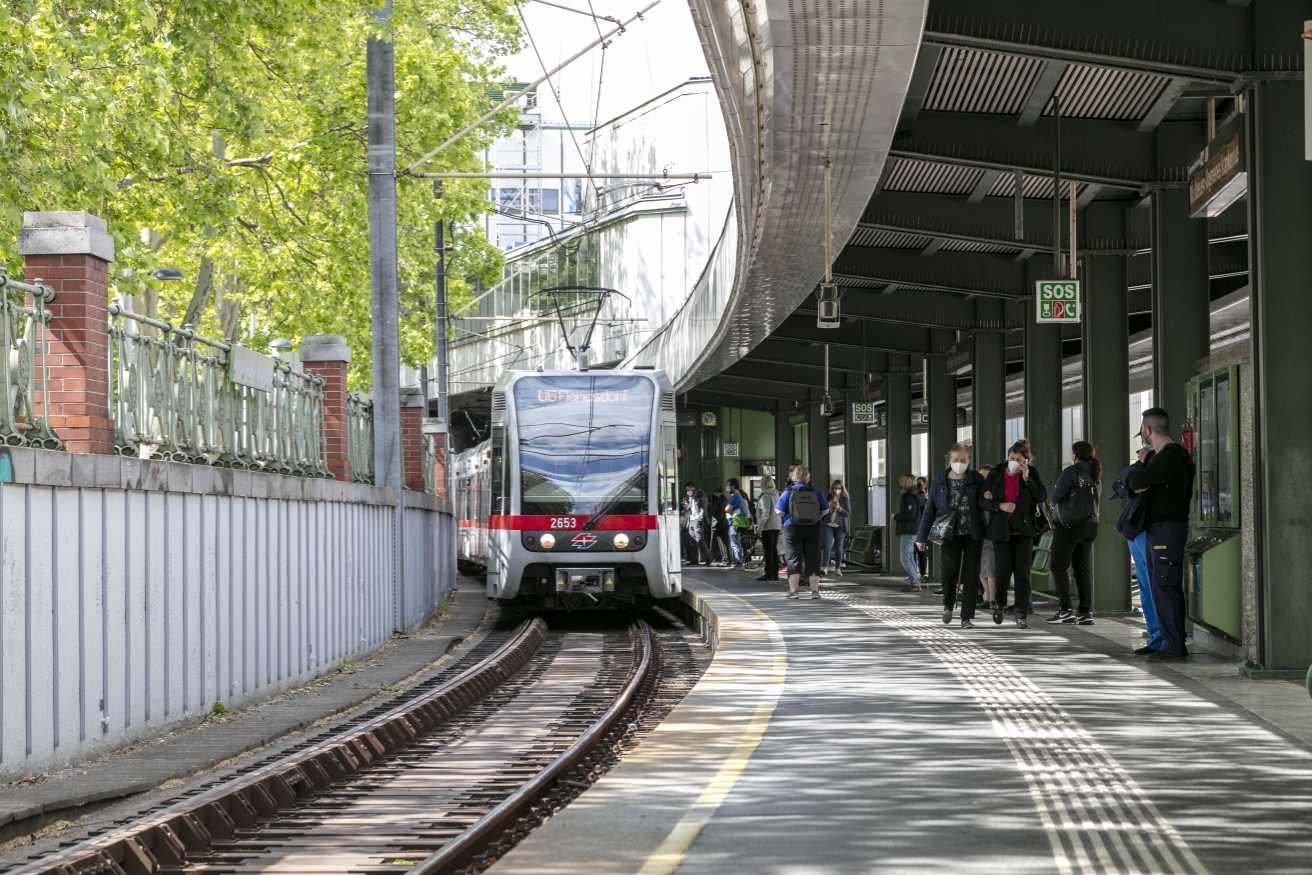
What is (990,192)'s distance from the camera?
18.0 m

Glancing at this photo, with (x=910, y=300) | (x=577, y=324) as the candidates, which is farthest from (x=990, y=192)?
(x=577, y=324)

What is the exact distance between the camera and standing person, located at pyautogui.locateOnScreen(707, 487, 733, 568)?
33.7 meters

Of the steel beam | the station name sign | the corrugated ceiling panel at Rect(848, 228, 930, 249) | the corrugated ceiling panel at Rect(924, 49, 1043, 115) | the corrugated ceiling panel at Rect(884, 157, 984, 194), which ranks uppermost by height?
the corrugated ceiling panel at Rect(924, 49, 1043, 115)

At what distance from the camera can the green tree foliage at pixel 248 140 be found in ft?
54.3

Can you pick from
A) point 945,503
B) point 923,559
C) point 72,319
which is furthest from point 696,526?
point 72,319

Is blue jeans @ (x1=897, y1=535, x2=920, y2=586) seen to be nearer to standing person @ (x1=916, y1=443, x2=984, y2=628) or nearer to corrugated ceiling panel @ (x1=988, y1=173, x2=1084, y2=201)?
corrugated ceiling panel @ (x1=988, y1=173, x2=1084, y2=201)

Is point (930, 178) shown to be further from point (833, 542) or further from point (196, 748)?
point (833, 542)

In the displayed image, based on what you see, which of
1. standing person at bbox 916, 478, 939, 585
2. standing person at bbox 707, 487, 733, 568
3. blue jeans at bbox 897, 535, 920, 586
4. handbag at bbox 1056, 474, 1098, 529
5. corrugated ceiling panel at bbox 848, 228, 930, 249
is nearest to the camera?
handbag at bbox 1056, 474, 1098, 529

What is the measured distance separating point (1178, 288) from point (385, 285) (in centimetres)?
864

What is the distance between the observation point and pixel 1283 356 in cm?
1054

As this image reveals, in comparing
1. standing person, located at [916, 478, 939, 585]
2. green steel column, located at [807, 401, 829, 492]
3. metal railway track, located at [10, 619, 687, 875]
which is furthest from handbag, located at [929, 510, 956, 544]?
green steel column, located at [807, 401, 829, 492]

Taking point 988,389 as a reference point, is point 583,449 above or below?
below

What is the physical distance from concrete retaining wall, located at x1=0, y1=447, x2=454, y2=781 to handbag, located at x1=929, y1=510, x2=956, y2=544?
224 inches

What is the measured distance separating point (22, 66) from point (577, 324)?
31.8 metres
